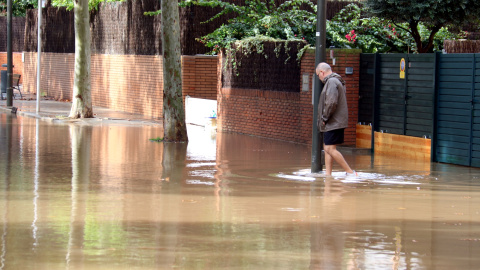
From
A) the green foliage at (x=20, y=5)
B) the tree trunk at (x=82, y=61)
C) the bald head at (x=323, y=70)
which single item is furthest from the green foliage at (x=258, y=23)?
the green foliage at (x=20, y=5)

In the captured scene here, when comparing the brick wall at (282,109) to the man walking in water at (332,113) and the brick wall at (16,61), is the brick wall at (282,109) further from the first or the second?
the brick wall at (16,61)

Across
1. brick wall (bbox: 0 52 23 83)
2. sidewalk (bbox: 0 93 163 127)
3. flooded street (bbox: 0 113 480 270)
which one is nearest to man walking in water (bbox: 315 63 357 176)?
flooded street (bbox: 0 113 480 270)

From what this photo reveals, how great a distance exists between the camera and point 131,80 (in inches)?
1120

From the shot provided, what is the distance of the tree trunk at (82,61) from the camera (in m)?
23.9

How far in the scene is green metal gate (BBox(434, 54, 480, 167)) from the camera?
14133mm

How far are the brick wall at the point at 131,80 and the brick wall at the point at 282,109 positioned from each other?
2823mm

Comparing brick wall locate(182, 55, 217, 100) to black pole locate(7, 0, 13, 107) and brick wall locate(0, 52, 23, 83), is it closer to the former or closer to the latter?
black pole locate(7, 0, 13, 107)

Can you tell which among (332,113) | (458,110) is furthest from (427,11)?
(332,113)

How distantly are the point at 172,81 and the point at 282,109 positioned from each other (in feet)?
9.01

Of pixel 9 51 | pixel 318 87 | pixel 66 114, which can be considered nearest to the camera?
pixel 318 87

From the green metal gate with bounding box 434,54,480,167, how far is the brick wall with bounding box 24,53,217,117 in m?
11.1

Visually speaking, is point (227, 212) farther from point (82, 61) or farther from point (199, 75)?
point (199, 75)

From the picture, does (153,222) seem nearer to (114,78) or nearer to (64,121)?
(64,121)

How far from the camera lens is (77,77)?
23969 millimetres
